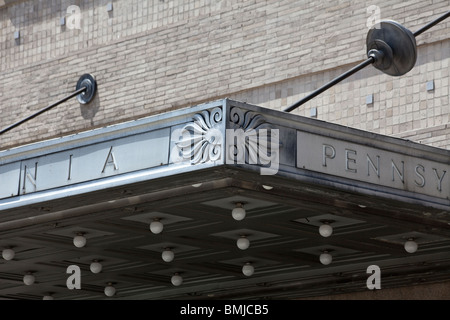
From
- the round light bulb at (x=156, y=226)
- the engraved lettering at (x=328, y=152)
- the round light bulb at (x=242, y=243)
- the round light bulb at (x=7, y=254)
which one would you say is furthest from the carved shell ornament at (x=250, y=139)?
the round light bulb at (x=7, y=254)

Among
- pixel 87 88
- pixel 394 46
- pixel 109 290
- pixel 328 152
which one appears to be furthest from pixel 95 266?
pixel 87 88

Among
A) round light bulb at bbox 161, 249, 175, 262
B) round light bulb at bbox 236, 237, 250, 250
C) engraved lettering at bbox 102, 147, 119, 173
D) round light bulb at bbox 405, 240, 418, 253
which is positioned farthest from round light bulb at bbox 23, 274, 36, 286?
round light bulb at bbox 405, 240, 418, 253

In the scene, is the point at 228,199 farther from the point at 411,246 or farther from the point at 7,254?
the point at 7,254

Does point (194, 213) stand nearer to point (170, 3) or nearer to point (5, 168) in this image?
point (5, 168)

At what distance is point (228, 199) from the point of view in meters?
12.3

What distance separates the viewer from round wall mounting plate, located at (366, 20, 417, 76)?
13.2 meters

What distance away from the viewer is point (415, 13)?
53.8 ft

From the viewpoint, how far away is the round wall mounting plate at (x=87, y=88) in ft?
67.6

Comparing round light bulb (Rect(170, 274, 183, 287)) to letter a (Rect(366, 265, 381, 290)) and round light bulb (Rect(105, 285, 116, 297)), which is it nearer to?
round light bulb (Rect(105, 285, 116, 297))

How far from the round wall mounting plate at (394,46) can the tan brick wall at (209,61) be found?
8.69ft

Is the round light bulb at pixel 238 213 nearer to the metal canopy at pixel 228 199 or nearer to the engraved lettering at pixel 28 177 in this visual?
the metal canopy at pixel 228 199

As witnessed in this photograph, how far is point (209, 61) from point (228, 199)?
7000 mm

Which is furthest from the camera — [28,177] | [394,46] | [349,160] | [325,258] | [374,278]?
[374,278]
